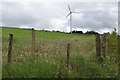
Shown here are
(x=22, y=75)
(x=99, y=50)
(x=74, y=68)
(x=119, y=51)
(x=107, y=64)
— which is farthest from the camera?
(x=119, y=51)

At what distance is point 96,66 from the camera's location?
6.35 meters

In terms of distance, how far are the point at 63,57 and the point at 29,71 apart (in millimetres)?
1945

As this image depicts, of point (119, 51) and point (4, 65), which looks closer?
point (4, 65)

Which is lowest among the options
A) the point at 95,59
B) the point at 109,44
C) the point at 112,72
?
A: the point at 112,72

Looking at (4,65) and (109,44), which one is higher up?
(109,44)

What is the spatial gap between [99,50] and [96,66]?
1.16 m

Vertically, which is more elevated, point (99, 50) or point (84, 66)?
point (99, 50)

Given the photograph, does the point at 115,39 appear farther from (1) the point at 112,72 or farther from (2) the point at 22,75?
(2) the point at 22,75

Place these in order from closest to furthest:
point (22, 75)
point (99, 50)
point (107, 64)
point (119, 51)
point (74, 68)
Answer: point (22, 75), point (74, 68), point (107, 64), point (99, 50), point (119, 51)

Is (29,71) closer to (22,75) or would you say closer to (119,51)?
(22,75)

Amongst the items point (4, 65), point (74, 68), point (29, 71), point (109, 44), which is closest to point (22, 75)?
point (29, 71)

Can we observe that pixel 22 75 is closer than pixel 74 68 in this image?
Yes

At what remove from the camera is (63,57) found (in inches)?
272

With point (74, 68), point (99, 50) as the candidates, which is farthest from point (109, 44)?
point (74, 68)
